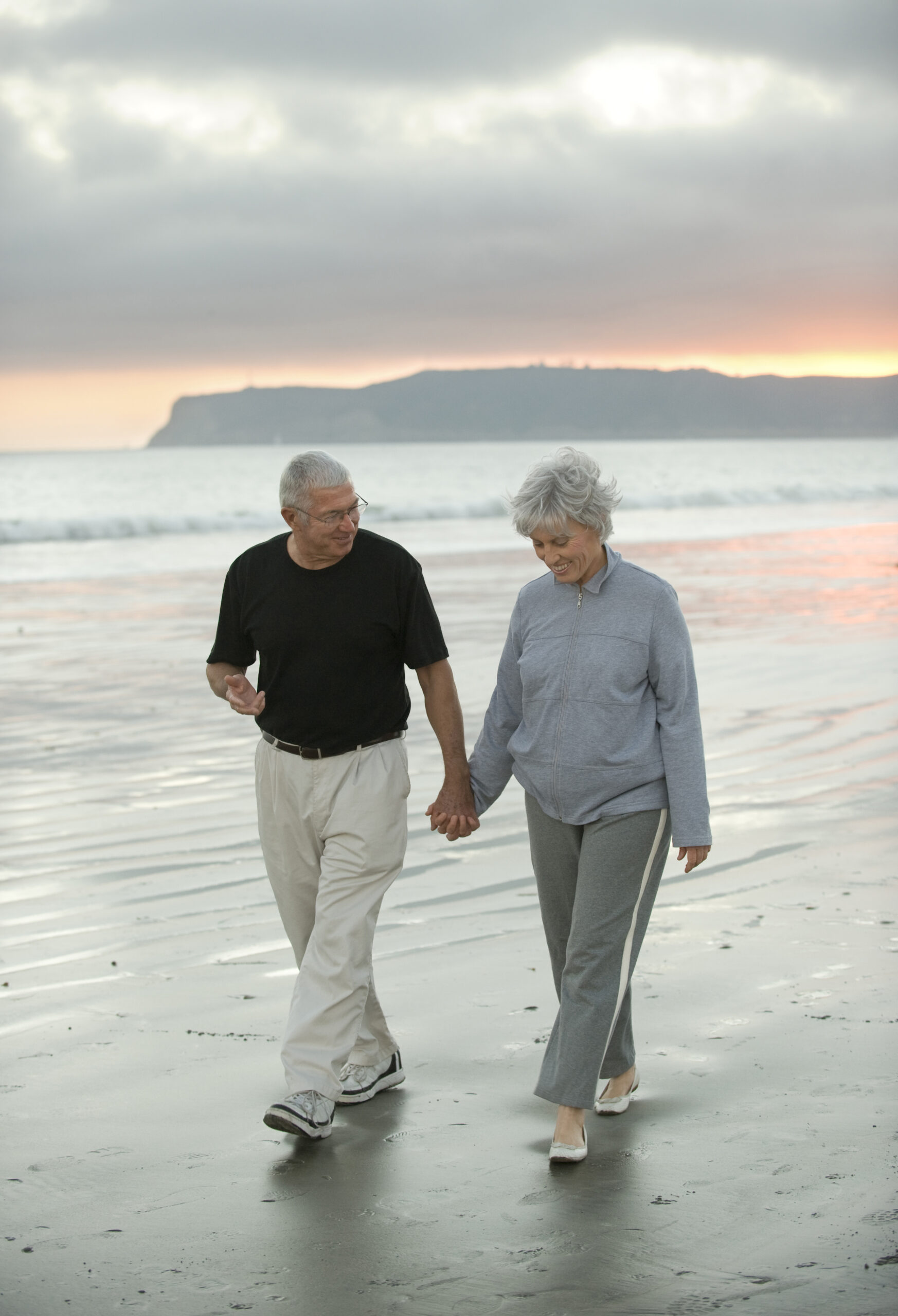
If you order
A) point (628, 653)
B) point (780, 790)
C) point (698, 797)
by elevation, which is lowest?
point (780, 790)

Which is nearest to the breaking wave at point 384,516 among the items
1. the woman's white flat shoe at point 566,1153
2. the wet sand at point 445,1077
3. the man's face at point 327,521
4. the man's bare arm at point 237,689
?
the wet sand at point 445,1077

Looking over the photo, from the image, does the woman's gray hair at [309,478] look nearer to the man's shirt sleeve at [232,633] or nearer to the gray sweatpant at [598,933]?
the man's shirt sleeve at [232,633]

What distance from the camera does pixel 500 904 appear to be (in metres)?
5.63

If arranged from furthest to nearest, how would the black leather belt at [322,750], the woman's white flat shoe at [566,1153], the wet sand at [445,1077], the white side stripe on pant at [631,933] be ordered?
the black leather belt at [322,750] < the white side stripe on pant at [631,933] < the woman's white flat shoe at [566,1153] < the wet sand at [445,1077]

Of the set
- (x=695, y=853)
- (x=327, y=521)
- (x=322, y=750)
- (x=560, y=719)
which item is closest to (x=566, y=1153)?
(x=695, y=853)

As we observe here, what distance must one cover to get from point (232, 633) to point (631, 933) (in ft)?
4.72

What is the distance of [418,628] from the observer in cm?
395

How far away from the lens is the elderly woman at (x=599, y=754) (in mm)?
3570

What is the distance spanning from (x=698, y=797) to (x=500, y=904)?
7.11 feet

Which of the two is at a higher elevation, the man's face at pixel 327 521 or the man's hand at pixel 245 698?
the man's face at pixel 327 521

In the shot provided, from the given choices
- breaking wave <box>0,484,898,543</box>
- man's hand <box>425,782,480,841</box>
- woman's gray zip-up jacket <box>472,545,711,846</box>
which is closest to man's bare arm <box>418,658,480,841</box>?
man's hand <box>425,782,480,841</box>

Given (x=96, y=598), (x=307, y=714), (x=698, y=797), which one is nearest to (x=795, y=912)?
(x=698, y=797)

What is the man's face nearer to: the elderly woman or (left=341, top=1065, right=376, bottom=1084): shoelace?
the elderly woman

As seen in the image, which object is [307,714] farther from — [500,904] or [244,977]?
[500,904]
